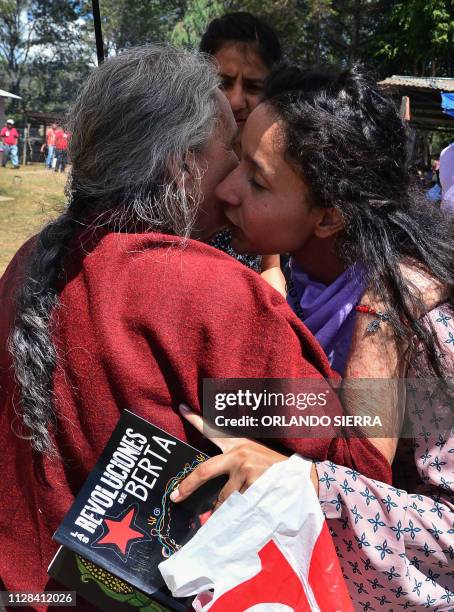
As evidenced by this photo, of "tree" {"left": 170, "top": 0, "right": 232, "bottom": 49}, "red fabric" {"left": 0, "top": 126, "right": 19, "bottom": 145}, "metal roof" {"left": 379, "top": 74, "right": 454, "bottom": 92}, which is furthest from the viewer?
"red fabric" {"left": 0, "top": 126, "right": 19, "bottom": 145}

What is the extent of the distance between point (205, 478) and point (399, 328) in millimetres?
584

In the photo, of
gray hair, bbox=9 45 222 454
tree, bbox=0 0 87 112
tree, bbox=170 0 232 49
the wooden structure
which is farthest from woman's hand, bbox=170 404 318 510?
tree, bbox=0 0 87 112

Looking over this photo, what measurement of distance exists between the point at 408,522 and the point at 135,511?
66cm

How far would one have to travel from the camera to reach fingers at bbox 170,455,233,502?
4.12 feet

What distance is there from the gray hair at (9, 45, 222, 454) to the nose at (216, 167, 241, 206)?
194mm

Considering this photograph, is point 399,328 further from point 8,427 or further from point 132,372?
point 8,427

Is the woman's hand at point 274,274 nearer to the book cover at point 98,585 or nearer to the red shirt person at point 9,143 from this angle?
the book cover at point 98,585

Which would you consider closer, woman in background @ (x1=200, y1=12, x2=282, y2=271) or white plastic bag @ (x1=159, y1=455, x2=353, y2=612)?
white plastic bag @ (x1=159, y1=455, x2=353, y2=612)

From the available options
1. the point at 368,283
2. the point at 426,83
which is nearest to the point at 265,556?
the point at 368,283

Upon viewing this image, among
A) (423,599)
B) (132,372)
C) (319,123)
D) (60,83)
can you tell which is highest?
(60,83)

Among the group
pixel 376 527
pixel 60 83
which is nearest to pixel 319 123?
pixel 376 527

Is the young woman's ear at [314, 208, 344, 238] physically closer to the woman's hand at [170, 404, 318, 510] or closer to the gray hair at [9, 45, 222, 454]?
the gray hair at [9, 45, 222, 454]

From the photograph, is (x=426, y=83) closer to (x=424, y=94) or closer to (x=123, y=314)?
(x=424, y=94)

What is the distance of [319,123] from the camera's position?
5.19ft
